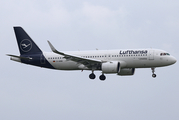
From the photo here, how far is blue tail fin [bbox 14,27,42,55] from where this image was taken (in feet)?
179

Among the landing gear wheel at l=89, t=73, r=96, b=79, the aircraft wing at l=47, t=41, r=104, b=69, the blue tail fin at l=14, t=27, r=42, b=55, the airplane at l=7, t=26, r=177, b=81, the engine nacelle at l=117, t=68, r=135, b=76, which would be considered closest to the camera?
the aircraft wing at l=47, t=41, r=104, b=69

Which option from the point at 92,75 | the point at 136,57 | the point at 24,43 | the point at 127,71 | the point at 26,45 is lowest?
the point at 92,75

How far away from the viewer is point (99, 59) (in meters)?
50.4

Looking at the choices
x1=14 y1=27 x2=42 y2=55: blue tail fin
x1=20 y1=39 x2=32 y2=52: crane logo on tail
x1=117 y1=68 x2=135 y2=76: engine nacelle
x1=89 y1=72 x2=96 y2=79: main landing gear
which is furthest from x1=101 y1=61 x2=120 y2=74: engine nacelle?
x1=20 y1=39 x2=32 y2=52: crane logo on tail

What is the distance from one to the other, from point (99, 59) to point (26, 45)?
39.9 ft

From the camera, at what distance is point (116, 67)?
47.7 metres

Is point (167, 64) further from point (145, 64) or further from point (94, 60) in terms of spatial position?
point (94, 60)

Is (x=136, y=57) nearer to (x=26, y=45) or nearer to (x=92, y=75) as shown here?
(x=92, y=75)

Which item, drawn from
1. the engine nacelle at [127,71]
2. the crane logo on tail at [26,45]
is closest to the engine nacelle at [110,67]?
the engine nacelle at [127,71]

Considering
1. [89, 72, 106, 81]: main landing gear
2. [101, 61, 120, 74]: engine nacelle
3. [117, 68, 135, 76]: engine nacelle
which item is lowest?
[89, 72, 106, 81]: main landing gear

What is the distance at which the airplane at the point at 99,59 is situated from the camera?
4842 centimetres

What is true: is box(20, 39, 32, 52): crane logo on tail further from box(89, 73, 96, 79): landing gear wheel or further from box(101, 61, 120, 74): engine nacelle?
box(101, 61, 120, 74): engine nacelle

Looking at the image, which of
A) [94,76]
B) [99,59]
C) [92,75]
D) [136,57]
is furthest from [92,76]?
[136,57]

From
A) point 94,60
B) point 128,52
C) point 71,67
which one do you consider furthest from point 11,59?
point 128,52
